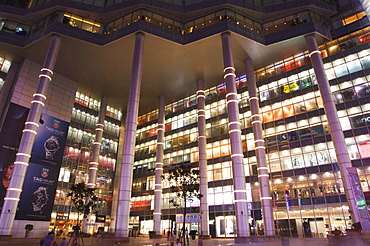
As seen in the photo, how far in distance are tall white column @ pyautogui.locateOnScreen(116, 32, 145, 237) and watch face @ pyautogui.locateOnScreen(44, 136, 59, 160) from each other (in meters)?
17.6

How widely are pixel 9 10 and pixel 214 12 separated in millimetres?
31308

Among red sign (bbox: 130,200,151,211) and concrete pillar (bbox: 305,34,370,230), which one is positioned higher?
concrete pillar (bbox: 305,34,370,230)

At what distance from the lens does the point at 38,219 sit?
3675cm

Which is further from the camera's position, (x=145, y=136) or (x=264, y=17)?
(x=145, y=136)

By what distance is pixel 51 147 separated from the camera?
40.4m

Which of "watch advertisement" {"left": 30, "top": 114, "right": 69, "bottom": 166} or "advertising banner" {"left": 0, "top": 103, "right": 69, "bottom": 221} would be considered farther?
"watch advertisement" {"left": 30, "top": 114, "right": 69, "bottom": 166}

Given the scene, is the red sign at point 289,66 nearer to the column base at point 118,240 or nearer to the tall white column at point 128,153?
the tall white column at point 128,153

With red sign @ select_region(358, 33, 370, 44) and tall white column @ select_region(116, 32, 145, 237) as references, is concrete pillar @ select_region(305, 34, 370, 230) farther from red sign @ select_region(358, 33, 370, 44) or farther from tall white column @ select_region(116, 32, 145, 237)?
tall white column @ select_region(116, 32, 145, 237)

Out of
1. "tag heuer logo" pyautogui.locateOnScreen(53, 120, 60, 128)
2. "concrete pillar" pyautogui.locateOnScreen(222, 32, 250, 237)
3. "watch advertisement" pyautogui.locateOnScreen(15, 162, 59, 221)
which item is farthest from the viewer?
"tag heuer logo" pyautogui.locateOnScreen(53, 120, 60, 128)

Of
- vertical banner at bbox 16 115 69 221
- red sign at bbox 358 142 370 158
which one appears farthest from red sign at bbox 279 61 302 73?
vertical banner at bbox 16 115 69 221

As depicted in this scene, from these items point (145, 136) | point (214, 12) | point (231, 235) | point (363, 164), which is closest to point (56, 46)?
point (214, 12)

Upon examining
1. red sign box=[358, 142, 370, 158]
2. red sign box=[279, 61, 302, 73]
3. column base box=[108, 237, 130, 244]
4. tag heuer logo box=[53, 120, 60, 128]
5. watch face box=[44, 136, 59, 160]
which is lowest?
column base box=[108, 237, 130, 244]

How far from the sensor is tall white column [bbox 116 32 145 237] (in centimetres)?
2667

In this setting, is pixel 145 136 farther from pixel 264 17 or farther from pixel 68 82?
pixel 264 17
